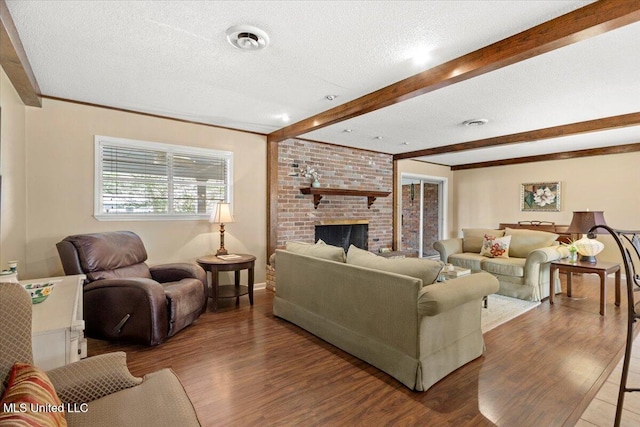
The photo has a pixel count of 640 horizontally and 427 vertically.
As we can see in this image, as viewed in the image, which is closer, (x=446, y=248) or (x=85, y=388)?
(x=85, y=388)

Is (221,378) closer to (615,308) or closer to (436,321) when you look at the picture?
(436,321)

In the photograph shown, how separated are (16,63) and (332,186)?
4119 millimetres

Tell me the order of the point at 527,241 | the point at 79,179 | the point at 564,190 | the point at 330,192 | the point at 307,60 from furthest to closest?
the point at 564,190 → the point at 330,192 → the point at 527,241 → the point at 79,179 → the point at 307,60

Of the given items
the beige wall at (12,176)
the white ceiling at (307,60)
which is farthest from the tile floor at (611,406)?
the beige wall at (12,176)

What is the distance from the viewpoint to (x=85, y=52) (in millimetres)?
2355

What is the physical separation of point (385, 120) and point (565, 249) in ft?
10.3

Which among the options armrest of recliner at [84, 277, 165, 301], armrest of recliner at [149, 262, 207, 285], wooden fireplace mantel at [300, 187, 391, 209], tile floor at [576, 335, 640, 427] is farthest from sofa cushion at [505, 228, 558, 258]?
armrest of recliner at [84, 277, 165, 301]

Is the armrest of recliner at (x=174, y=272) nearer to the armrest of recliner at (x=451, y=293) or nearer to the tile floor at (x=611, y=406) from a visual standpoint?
the armrest of recliner at (x=451, y=293)

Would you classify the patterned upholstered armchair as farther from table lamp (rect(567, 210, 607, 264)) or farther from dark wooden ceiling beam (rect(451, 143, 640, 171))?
dark wooden ceiling beam (rect(451, 143, 640, 171))

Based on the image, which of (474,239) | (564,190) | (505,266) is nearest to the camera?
(505,266)

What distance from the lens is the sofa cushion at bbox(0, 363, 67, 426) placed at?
2.54ft

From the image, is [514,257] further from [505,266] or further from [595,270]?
[595,270]

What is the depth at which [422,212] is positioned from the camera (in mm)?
7520

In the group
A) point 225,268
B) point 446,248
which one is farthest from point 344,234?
point 225,268
